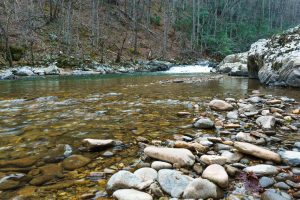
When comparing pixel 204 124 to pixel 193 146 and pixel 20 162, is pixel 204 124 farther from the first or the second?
pixel 20 162

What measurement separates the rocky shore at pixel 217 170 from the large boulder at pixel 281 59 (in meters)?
6.49

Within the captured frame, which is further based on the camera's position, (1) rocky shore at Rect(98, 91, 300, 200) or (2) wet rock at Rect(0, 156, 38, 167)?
(2) wet rock at Rect(0, 156, 38, 167)

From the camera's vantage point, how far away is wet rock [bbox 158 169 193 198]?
97.1 inches

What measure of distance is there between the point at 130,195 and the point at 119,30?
3227cm

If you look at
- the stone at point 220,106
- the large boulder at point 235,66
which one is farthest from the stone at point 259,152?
the large boulder at point 235,66

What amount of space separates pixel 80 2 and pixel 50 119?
98.9ft

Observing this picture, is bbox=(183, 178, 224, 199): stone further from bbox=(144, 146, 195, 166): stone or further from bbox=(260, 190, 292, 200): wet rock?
bbox=(144, 146, 195, 166): stone

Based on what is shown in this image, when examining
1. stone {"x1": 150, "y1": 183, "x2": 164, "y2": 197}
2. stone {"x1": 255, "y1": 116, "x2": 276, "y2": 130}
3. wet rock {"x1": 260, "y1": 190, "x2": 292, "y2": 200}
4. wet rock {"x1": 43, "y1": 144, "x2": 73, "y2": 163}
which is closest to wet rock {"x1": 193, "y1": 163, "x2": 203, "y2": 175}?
stone {"x1": 150, "y1": 183, "x2": 164, "y2": 197}

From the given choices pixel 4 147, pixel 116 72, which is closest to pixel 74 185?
pixel 4 147

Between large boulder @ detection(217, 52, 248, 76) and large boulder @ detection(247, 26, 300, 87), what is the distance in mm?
4161

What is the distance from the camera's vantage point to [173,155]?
3066 millimetres

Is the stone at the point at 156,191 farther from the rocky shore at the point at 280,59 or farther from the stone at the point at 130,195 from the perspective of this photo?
the rocky shore at the point at 280,59

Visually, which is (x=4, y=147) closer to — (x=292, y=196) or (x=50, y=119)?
(x=50, y=119)

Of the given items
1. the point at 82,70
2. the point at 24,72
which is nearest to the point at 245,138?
the point at 24,72
